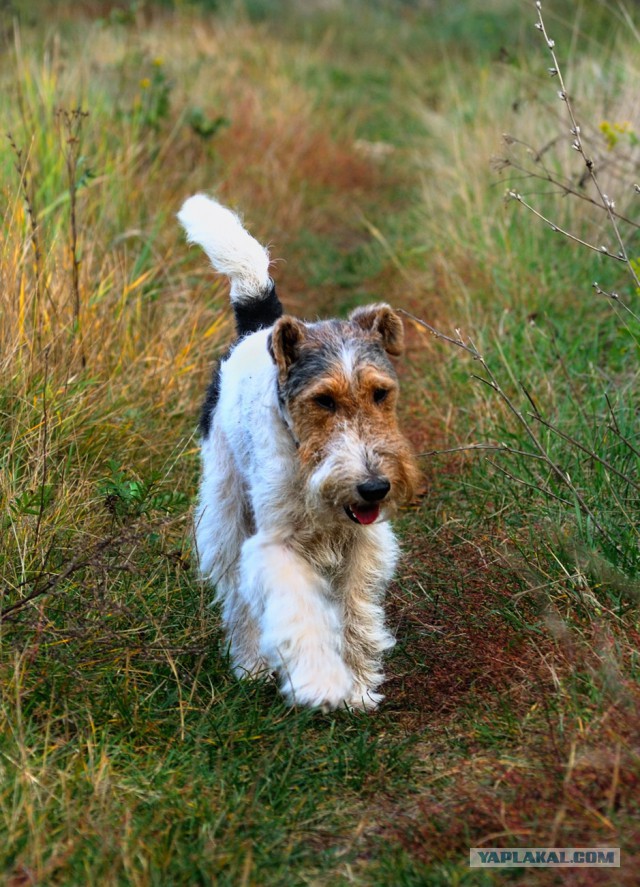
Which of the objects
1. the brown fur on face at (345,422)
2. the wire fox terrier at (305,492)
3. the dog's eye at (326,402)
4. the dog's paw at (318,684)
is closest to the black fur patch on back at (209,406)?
the wire fox terrier at (305,492)

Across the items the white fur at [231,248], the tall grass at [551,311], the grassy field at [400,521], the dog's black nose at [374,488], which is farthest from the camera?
the white fur at [231,248]

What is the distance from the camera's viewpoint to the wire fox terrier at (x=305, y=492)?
3.61 meters

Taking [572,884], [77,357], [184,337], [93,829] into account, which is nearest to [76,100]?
[184,337]

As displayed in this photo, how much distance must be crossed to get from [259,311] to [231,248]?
0.30m

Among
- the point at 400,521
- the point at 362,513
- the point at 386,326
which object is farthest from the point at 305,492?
the point at 400,521

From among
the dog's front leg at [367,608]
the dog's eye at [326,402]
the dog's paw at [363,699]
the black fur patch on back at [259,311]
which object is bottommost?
the dog's paw at [363,699]

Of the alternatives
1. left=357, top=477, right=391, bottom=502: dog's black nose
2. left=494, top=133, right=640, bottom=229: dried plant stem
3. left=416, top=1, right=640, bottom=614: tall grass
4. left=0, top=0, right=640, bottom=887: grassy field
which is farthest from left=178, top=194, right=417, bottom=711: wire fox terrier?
left=494, top=133, right=640, bottom=229: dried plant stem

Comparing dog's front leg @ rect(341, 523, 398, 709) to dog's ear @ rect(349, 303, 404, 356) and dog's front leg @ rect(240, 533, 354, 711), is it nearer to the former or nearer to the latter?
dog's front leg @ rect(240, 533, 354, 711)

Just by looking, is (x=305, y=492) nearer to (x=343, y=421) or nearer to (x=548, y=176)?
(x=343, y=421)

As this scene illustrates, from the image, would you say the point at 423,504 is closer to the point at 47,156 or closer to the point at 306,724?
the point at 306,724

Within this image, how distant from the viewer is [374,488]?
345 cm

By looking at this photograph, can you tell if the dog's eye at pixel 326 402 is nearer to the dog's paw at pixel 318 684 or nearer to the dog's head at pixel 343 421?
the dog's head at pixel 343 421

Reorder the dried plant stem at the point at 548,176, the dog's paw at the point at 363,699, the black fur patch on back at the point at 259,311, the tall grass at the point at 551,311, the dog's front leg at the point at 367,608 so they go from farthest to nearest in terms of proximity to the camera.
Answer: the black fur patch on back at the point at 259,311
the dried plant stem at the point at 548,176
the tall grass at the point at 551,311
the dog's front leg at the point at 367,608
the dog's paw at the point at 363,699

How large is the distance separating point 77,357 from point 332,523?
1.98 meters
